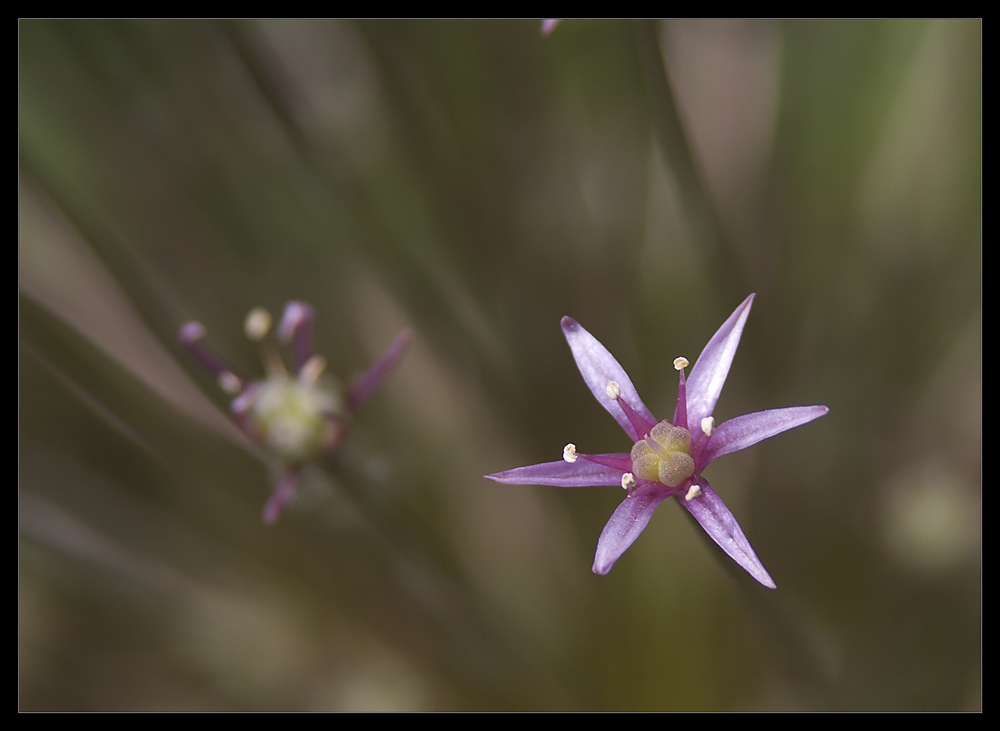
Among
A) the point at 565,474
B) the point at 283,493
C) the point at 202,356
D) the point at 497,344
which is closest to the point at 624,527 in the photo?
the point at 565,474

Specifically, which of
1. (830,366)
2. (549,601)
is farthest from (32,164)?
(830,366)

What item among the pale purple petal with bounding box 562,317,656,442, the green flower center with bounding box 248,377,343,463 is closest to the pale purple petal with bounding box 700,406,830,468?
the pale purple petal with bounding box 562,317,656,442

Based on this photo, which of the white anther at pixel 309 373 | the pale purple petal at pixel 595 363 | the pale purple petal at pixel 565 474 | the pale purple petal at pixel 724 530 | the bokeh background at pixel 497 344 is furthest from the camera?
the bokeh background at pixel 497 344

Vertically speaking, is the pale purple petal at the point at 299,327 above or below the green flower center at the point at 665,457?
above

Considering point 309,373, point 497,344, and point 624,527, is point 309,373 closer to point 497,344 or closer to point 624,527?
point 624,527

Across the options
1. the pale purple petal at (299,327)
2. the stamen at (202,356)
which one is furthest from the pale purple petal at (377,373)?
the stamen at (202,356)

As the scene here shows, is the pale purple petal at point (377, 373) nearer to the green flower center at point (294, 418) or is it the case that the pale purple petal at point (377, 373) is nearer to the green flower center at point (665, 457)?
the green flower center at point (294, 418)
